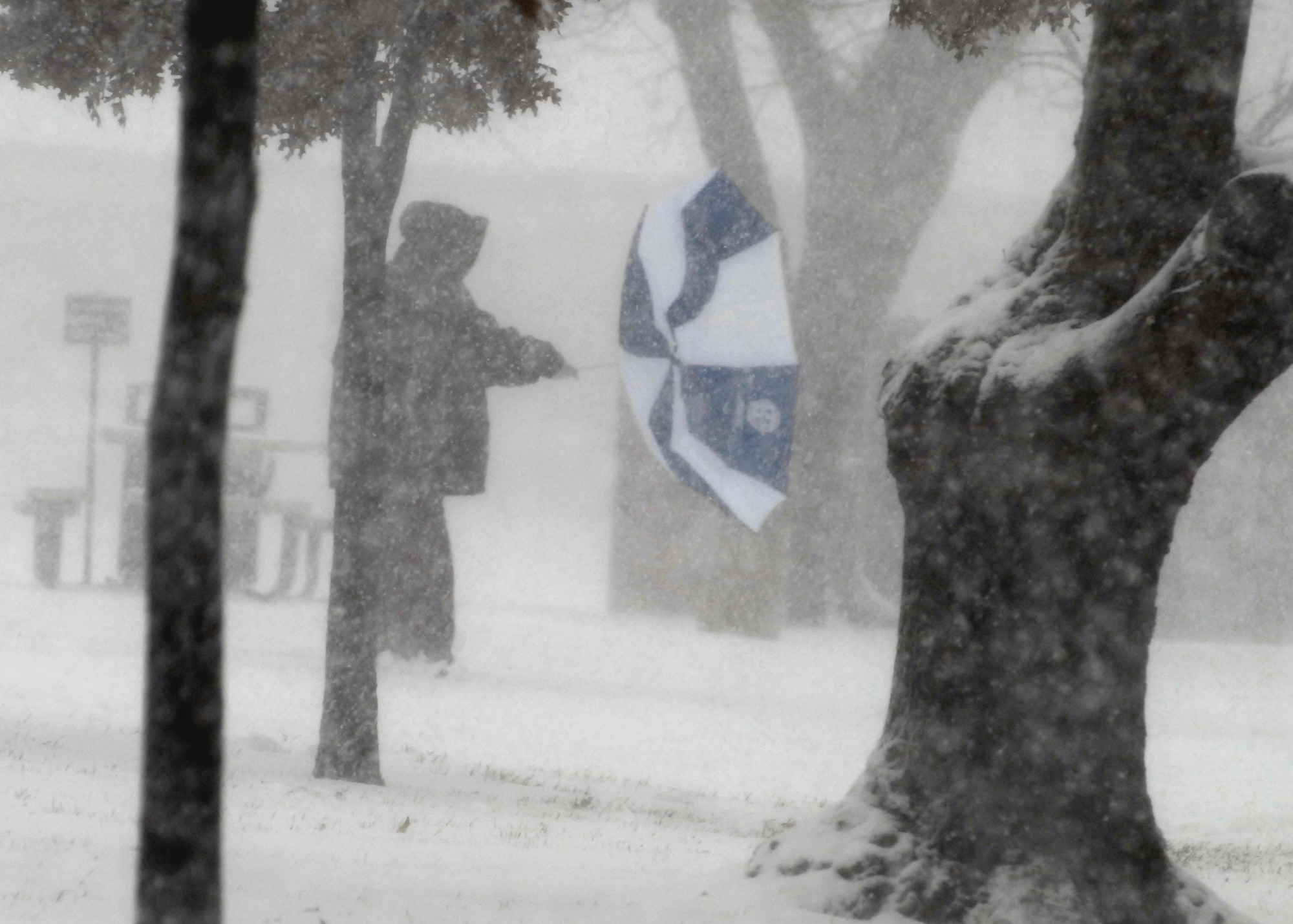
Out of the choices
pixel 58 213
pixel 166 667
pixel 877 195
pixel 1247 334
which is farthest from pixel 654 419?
pixel 58 213

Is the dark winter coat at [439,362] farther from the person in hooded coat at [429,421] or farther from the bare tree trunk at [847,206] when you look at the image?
the bare tree trunk at [847,206]

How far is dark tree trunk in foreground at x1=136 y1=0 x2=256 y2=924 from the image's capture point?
84.4 inches

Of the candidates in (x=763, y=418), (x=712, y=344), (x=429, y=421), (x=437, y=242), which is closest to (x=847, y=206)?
(x=437, y=242)

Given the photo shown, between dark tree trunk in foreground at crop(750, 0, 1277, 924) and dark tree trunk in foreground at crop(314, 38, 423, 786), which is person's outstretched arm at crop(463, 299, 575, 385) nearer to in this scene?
dark tree trunk in foreground at crop(314, 38, 423, 786)

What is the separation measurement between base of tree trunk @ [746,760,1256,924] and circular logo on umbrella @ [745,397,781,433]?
4.79m

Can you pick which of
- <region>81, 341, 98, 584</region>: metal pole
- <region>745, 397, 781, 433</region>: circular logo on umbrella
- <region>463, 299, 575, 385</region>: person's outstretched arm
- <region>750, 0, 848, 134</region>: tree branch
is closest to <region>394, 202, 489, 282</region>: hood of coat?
<region>463, 299, 575, 385</region>: person's outstretched arm

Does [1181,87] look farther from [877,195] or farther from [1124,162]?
[877,195]

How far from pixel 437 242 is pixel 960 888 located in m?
7.38

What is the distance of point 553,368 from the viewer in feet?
32.8

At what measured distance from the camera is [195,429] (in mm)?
2135

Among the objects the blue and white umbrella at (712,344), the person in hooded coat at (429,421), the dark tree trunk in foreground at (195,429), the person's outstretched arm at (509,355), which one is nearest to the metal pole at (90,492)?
the person in hooded coat at (429,421)

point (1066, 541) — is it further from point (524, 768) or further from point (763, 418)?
point (763, 418)

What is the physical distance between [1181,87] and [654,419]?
16.1ft

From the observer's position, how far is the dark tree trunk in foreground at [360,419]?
6.29 metres
